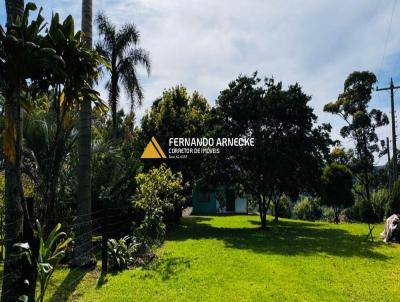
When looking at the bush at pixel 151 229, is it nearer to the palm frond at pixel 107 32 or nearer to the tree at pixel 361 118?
the palm frond at pixel 107 32

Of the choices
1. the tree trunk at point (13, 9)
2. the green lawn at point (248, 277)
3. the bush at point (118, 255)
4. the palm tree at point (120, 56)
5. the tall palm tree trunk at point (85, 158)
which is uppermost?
the palm tree at point (120, 56)

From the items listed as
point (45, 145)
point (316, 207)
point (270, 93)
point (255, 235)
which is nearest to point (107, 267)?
point (45, 145)

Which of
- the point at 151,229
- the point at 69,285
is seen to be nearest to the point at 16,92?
the point at 69,285

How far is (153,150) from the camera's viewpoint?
21.0 metres

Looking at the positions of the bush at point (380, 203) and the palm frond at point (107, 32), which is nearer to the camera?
the palm frond at point (107, 32)

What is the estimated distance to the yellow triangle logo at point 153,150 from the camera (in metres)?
20.8

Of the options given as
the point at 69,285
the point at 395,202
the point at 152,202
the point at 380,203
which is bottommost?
the point at 69,285

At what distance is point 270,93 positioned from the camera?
19.5 meters

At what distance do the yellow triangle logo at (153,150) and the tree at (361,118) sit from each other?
59.4 ft

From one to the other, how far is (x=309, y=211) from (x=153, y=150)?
24139 mm

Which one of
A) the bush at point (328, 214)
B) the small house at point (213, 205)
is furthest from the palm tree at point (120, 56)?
the bush at point (328, 214)

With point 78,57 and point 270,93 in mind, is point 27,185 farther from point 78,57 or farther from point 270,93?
point 270,93

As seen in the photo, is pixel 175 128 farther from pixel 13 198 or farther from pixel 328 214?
pixel 328 214

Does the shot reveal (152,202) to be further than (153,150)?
No
